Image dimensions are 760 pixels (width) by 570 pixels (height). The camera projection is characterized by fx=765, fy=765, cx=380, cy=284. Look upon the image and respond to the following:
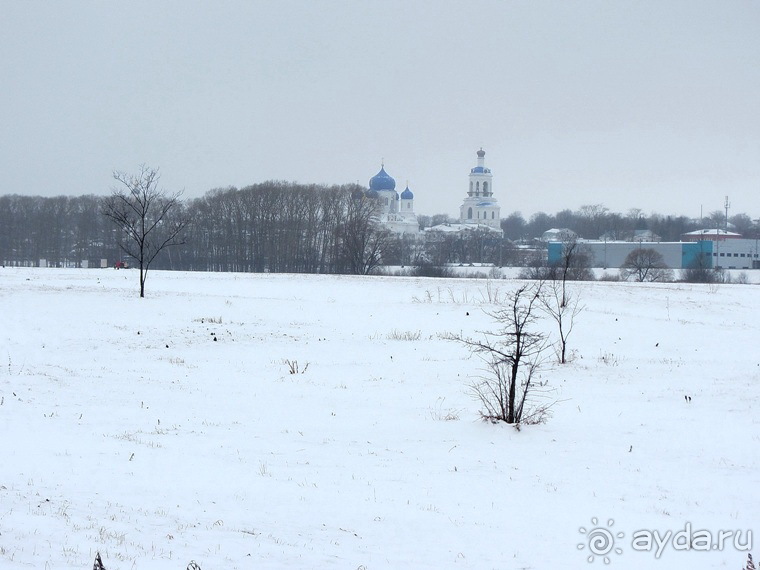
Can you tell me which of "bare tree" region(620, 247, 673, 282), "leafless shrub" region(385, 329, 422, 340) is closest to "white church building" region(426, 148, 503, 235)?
"bare tree" region(620, 247, 673, 282)

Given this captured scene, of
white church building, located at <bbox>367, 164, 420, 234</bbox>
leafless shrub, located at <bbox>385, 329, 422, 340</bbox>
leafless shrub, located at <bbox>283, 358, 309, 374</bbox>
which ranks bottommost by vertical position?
leafless shrub, located at <bbox>283, 358, 309, 374</bbox>

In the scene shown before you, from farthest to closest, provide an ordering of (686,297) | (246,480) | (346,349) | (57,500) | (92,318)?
(686,297)
(92,318)
(346,349)
(246,480)
(57,500)

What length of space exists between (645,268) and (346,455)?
2974 inches

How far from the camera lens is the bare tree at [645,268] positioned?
74.8m

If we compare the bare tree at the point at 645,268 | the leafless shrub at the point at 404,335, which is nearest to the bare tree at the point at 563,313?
the leafless shrub at the point at 404,335

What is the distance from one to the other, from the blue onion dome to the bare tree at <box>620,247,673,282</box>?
69275mm

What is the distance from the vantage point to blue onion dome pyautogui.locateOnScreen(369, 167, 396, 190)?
14738 cm

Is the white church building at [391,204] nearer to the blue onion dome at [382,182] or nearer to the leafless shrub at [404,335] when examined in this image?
the blue onion dome at [382,182]

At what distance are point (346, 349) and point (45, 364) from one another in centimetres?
734

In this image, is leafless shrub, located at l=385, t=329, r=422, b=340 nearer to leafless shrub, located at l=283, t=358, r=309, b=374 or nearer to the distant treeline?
leafless shrub, located at l=283, t=358, r=309, b=374

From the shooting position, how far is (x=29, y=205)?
99.4 meters

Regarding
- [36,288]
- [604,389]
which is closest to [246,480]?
[604,389]

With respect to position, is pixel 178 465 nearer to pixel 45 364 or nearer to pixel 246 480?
pixel 246 480

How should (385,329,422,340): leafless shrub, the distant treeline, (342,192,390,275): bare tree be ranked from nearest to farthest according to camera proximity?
(385,329,422,340): leafless shrub < (342,192,390,275): bare tree < the distant treeline
